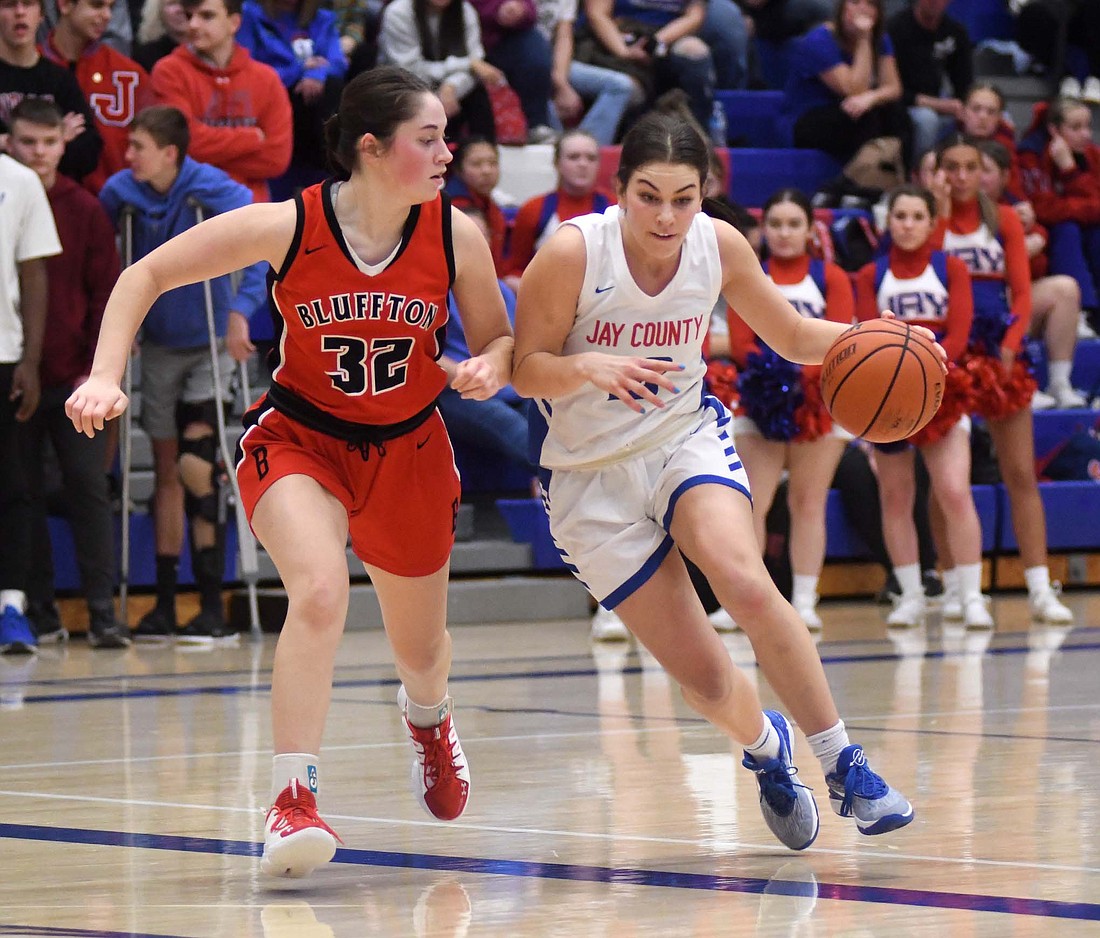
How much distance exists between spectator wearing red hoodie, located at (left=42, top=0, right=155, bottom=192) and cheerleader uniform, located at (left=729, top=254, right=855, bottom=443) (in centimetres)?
293

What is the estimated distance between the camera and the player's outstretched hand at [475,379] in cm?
356

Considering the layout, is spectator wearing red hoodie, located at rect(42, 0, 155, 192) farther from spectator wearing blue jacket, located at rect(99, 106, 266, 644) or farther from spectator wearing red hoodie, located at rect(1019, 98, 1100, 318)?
spectator wearing red hoodie, located at rect(1019, 98, 1100, 318)

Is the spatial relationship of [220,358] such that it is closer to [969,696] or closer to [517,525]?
[517,525]

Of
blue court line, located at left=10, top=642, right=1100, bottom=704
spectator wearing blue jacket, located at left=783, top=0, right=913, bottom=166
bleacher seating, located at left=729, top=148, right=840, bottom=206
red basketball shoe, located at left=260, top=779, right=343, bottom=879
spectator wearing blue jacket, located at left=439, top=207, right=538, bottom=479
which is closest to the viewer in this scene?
red basketball shoe, located at left=260, top=779, right=343, bottom=879

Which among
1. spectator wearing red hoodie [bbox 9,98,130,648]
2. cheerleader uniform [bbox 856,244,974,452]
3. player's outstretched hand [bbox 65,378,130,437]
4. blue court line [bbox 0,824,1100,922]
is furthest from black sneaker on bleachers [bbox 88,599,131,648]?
player's outstretched hand [bbox 65,378,130,437]

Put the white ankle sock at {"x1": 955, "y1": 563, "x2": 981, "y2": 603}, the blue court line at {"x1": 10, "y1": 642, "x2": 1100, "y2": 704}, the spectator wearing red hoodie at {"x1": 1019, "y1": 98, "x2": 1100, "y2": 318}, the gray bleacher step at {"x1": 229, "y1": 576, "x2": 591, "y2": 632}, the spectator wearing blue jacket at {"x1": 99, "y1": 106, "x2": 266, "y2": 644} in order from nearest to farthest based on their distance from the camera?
the blue court line at {"x1": 10, "y1": 642, "x2": 1100, "y2": 704}
the spectator wearing blue jacket at {"x1": 99, "y1": 106, "x2": 266, "y2": 644}
the white ankle sock at {"x1": 955, "y1": 563, "x2": 981, "y2": 603}
the gray bleacher step at {"x1": 229, "y1": 576, "x2": 591, "y2": 632}
the spectator wearing red hoodie at {"x1": 1019, "y1": 98, "x2": 1100, "y2": 318}

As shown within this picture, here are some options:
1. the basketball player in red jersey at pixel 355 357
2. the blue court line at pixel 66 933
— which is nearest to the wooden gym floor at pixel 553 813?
the blue court line at pixel 66 933

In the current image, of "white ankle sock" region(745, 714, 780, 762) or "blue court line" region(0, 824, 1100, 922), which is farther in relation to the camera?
"white ankle sock" region(745, 714, 780, 762)

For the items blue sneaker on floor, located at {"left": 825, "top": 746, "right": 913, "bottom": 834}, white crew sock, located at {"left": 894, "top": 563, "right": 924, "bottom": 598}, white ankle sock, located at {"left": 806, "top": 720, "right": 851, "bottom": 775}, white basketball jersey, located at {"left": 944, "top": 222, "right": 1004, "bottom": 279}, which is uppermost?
white basketball jersey, located at {"left": 944, "top": 222, "right": 1004, "bottom": 279}

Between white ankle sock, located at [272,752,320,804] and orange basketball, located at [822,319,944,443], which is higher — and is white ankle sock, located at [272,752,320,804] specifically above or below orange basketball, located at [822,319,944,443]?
below

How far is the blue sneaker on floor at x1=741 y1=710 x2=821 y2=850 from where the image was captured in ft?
12.1

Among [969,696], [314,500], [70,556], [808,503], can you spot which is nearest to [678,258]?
[314,500]

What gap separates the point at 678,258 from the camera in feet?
13.1

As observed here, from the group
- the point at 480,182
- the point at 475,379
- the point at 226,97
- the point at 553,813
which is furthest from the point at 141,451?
the point at 475,379
